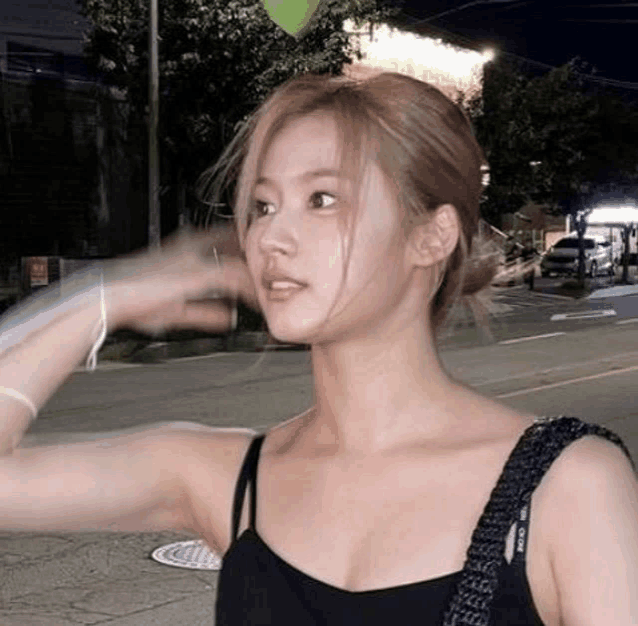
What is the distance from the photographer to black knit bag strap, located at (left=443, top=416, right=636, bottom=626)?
1.49 metres

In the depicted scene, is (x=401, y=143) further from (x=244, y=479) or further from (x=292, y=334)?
(x=244, y=479)

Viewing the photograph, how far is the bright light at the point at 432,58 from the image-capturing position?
143ft

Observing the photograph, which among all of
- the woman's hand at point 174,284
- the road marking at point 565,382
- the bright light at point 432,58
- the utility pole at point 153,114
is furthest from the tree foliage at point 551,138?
the woman's hand at point 174,284

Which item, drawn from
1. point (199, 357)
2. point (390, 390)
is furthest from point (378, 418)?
point (199, 357)

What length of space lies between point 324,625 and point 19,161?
29.4 m

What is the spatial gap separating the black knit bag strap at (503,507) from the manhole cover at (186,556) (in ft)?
20.4

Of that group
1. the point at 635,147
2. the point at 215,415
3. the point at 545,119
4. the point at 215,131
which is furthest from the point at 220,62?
the point at 635,147

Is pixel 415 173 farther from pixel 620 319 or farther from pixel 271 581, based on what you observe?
pixel 620 319

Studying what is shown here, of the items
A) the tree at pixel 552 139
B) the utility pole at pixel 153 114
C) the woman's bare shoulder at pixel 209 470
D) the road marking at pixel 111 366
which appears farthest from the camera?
the tree at pixel 552 139

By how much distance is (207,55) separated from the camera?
2781 cm

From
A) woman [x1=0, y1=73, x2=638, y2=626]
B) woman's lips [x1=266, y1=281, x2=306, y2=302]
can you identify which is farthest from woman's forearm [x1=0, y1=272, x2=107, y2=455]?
woman's lips [x1=266, y1=281, x2=306, y2=302]

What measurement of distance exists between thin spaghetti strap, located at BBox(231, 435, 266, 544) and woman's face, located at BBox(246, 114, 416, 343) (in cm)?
24

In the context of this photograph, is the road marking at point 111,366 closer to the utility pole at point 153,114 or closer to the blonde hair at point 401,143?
the utility pole at point 153,114

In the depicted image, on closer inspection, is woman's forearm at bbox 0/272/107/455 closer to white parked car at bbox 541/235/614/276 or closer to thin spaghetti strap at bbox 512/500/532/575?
thin spaghetti strap at bbox 512/500/532/575
